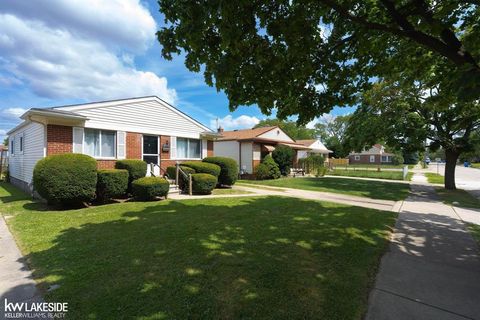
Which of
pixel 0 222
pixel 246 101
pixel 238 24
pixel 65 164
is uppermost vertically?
pixel 238 24

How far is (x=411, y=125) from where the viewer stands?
47.2 feet

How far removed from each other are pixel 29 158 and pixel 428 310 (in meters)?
15.0

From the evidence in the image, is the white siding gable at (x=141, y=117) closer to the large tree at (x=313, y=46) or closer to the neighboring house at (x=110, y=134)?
the neighboring house at (x=110, y=134)

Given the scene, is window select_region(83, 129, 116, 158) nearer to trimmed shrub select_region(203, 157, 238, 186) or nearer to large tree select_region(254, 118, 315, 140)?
trimmed shrub select_region(203, 157, 238, 186)

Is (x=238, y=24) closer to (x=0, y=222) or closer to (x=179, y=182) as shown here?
(x=0, y=222)

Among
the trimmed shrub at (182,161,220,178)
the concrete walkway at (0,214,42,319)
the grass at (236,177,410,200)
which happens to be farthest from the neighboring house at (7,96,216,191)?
the concrete walkway at (0,214,42,319)

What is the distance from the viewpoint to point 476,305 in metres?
2.90

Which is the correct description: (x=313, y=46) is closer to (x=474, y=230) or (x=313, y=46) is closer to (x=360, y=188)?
(x=474, y=230)

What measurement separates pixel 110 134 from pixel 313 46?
10101 millimetres

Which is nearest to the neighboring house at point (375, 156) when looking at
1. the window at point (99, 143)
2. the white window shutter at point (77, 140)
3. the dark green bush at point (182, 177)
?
the dark green bush at point (182, 177)

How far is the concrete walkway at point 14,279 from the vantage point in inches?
120

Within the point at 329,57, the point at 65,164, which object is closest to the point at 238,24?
the point at 329,57

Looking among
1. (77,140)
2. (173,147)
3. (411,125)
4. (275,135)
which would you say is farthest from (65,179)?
(275,135)

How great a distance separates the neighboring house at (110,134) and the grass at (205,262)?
3891 mm
